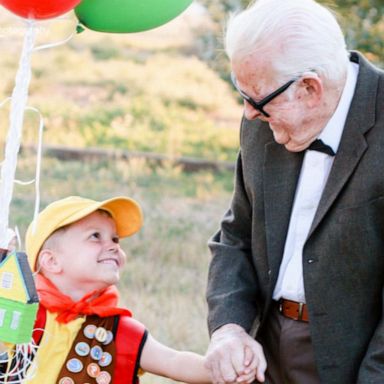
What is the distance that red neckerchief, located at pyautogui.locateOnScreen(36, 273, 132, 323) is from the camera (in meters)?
3.07

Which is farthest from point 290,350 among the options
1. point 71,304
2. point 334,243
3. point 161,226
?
point 161,226

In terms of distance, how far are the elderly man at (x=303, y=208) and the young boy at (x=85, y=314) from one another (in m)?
0.22

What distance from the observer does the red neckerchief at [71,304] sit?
10.1 feet

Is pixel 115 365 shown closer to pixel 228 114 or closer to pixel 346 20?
pixel 346 20

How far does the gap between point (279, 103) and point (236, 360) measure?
73cm

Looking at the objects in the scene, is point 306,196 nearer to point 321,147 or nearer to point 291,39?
point 321,147

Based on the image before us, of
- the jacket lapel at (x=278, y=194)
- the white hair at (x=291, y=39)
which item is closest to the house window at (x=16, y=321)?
the jacket lapel at (x=278, y=194)

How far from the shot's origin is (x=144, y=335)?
3125 millimetres

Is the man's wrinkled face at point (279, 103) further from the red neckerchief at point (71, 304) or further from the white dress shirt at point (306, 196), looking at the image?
the red neckerchief at point (71, 304)

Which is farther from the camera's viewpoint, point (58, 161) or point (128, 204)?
point (58, 161)

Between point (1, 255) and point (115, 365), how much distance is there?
0.57 meters

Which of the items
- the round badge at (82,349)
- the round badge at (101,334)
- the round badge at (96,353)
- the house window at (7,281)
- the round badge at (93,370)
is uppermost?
the house window at (7,281)

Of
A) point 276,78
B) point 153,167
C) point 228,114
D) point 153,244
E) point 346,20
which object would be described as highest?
point 276,78

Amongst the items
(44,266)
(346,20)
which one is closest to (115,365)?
(44,266)
